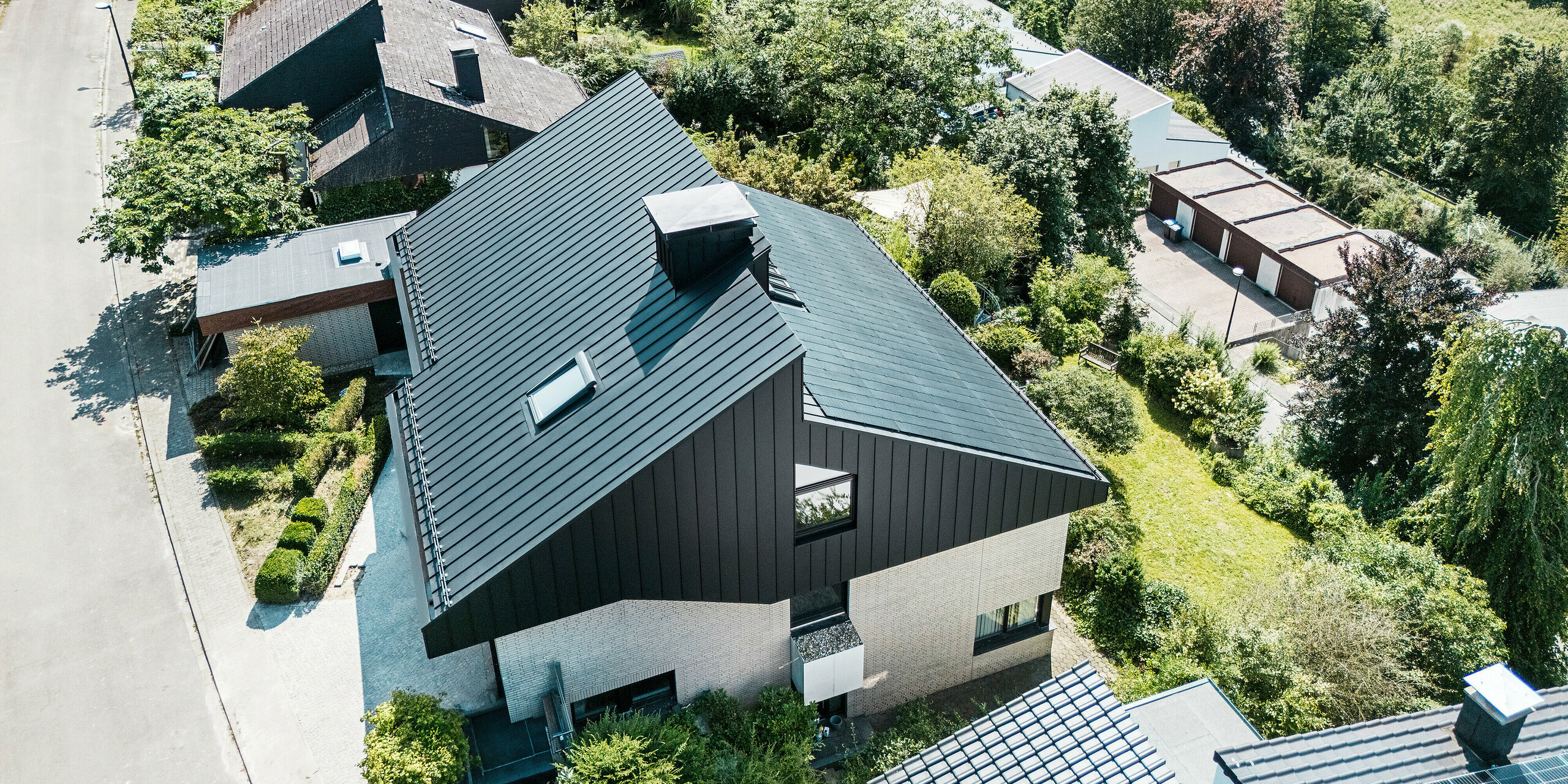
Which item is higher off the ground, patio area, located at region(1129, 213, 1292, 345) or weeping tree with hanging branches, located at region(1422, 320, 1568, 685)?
weeping tree with hanging branches, located at region(1422, 320, 1568, 685)

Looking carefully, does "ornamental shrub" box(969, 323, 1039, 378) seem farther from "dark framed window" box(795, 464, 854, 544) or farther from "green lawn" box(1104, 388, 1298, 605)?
"dark framed window" box(795, 464, 854, 544)

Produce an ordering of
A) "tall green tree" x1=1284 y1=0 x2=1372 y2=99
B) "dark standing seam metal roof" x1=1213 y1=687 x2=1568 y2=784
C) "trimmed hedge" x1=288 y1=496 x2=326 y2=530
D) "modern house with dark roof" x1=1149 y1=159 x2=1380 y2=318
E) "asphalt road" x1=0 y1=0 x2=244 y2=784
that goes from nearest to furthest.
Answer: "dark standing seam metal roof" x1=1213 y1=687 x2=1568 y2=784 → "asphalt road" x1=0 y1=0 x2=244 y2=784 → "trimmed hedge" x1=288 y1=496 x2=326 y2=530 → "modern house with dark roof" x1=1149 y1=159 x2=1380 y2=318 → "tall green tree" x1=1284 y1=0 x2=1372 y2=99

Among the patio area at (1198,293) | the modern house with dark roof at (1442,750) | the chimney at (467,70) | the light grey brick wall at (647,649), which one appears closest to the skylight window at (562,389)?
the light grey brick wall at (647,649)

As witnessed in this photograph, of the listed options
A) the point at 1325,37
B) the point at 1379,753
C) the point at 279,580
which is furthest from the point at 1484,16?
the point at 279,580

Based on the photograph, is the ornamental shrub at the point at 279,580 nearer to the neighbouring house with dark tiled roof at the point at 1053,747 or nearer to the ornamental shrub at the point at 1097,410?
the neighbouring house with dark tiled roof at the point at 1053,747

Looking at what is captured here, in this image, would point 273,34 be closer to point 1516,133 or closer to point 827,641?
point 827,641

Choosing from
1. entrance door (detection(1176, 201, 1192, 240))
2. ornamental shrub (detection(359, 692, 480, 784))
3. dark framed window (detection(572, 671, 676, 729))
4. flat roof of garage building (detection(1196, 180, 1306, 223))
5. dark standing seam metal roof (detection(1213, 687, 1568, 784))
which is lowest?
entrance door (detection(1176, 201, 1192, 240))

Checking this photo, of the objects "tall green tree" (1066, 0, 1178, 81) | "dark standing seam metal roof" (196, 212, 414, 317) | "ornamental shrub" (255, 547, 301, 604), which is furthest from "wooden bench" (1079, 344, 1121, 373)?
"tall green tree" (1066, 0, 1178, 81)
